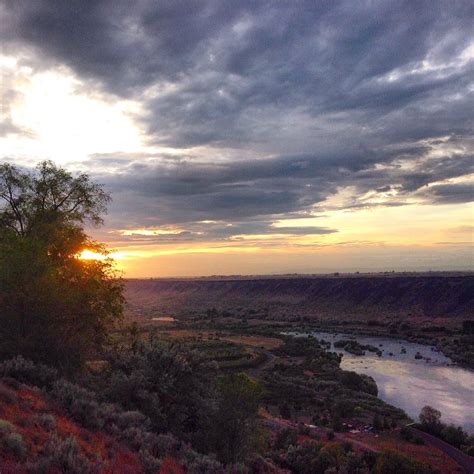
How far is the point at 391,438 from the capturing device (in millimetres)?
30531

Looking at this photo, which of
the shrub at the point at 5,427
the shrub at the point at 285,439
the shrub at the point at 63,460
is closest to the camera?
the shrub at the point at 63,460

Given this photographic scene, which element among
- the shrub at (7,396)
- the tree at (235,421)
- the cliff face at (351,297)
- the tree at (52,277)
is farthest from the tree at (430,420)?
the cliff face at (351,297)

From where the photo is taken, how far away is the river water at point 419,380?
3981 centimetres

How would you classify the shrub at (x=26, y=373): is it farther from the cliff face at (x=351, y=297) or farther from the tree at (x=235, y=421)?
the cliff face at (x=351, y=297)

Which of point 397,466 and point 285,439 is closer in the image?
point 397,466

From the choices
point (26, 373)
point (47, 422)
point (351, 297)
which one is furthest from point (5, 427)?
point (351, 297)

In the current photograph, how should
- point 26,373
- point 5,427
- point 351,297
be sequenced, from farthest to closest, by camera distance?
point 351,297 → point 26,373 → point 5,427

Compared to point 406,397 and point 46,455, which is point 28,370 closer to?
point 46,455

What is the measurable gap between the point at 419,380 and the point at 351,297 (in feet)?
262

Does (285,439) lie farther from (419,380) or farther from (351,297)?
(351,297)

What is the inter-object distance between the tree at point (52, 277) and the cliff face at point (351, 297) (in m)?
92.7

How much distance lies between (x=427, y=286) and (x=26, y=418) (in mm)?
121065

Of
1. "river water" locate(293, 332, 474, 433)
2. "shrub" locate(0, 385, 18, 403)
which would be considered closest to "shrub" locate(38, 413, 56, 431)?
"shrub" locate(0, 385, 18, 403)

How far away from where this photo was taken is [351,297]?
128750 mm
